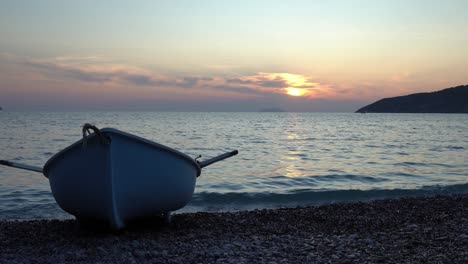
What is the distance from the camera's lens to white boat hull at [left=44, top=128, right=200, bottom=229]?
7844mm

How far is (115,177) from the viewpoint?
7.90 metres

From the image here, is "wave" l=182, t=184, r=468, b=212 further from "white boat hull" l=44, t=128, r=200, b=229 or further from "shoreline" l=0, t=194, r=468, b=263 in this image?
"white boat hull" l=44, t=128, r=200, b=229

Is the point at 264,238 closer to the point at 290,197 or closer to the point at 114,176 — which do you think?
the point at 114,176

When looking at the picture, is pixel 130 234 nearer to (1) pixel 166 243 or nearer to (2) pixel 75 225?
(1) pixel 166 243

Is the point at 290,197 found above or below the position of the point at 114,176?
below

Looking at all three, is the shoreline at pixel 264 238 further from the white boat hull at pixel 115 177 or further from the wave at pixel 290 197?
the wave at pixel 290 197

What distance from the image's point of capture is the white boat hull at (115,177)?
309 inches

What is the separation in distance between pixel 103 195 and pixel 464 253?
6070 millimetres

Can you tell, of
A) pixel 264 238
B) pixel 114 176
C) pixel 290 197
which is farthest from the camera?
pixel 290 197

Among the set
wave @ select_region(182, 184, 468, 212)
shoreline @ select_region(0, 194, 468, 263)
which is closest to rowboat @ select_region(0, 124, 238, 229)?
shoreline @ select_region(0, 194, 468, 263)

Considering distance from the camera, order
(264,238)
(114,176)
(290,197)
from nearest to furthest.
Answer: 1. (114,176)
2. (264,238)
3. (290,197)

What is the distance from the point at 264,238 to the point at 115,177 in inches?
117

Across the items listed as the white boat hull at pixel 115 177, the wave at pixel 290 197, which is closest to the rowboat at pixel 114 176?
the white boat hull at pixel 115 177

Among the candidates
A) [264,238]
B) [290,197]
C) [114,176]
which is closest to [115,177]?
[114,176]
